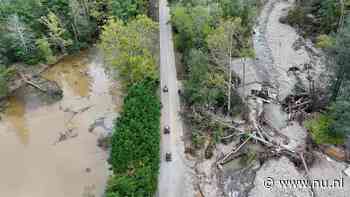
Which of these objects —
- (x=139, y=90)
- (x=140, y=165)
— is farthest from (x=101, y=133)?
(x=140, y=165)

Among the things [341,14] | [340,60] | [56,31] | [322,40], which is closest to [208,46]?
[340,60]

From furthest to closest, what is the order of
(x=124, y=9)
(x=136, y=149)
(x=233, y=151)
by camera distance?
(x=124, y=9)
(x=233, y=151)
(x=136, y=149)

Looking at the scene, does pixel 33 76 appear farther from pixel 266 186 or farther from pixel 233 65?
pixel 266 186

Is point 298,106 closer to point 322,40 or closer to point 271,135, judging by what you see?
point 271,135

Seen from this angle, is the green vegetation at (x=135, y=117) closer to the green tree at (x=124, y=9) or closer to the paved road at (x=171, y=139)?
the paved road at (x=171, y=139)

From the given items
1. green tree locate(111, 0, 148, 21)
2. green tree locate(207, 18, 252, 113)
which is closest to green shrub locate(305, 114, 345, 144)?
green tree locate(207, 18, 252, 113)

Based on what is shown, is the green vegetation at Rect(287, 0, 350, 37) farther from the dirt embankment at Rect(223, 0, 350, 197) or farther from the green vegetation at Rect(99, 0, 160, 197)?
the green vegetation at Rect(99, 0, 160, 197)
